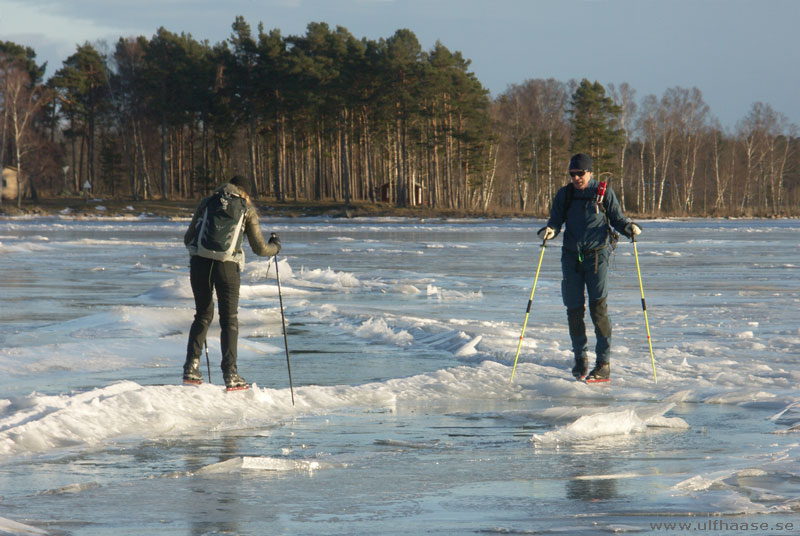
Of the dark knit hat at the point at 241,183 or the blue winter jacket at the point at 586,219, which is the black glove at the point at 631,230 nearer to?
the blue winter jacket at the point at 586,219

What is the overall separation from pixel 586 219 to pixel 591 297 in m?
0.71

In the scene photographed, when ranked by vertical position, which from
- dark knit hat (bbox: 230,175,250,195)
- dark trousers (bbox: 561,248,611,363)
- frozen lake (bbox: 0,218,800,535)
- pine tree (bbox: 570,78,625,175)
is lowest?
frozen lake (bbox: 0,218,800,535)

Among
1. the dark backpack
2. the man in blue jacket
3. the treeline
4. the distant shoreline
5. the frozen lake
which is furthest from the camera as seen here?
the treeline

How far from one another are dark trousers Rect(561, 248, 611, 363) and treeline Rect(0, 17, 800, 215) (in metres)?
63.6

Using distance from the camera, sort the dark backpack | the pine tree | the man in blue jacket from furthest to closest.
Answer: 1. the pine tree
2. the man in blue jacket
3. the dark backpack

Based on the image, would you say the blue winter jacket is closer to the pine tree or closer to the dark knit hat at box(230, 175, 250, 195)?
the dark knit hat at box(230, 175, 250, 195)

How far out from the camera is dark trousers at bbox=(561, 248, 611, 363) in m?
8.66

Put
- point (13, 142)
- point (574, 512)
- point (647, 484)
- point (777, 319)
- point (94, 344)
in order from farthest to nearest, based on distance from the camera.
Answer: point (13, 142), point (777, 319), point (94, 344), point (647, 484), point (574, 512)

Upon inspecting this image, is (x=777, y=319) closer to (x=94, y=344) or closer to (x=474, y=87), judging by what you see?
(x=94, y=344)

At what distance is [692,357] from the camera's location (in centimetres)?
952

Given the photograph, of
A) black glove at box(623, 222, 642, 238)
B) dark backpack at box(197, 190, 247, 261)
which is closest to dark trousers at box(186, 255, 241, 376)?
dark backpack at box(197, 190, 247, 261)

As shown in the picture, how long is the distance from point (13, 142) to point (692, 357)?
7482 cm

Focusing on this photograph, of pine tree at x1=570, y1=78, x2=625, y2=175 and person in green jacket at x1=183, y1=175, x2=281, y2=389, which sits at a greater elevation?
pine tree at x1=570, y1=78, x2=625, y2=175

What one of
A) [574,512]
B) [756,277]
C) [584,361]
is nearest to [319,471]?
[574,512]
